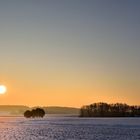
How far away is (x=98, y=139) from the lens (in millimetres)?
102438

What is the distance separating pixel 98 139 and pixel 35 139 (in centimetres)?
1407

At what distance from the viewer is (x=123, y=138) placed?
103 meters

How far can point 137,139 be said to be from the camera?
99.1 m

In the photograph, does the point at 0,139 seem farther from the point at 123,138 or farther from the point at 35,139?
the point at 123,138

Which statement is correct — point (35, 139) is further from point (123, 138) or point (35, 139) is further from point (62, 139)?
point (123, 138)

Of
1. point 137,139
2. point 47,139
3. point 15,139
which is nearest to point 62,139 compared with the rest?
point 47,139

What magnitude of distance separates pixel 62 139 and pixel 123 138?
1370 cm

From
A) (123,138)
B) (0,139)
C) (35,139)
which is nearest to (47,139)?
(35,139)

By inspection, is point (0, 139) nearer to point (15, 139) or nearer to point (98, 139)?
point (15, 139)

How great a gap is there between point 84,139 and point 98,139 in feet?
10.6

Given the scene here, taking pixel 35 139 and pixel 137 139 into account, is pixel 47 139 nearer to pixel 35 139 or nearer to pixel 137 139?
pixel 35 139

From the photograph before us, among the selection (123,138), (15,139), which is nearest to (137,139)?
(123,138)

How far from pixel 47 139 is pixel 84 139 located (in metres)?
8.30

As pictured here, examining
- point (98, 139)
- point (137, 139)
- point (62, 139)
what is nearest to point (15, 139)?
point (62, 139)
